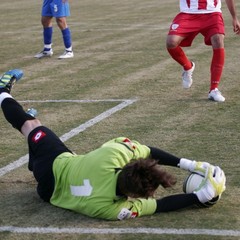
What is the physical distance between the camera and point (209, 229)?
16.5ft

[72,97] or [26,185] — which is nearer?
[26,185]

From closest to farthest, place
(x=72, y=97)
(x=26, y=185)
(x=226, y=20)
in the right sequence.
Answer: (x=26, y=185) → (x=72, y=97) → (x=226, y=20)

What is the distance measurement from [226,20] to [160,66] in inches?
306

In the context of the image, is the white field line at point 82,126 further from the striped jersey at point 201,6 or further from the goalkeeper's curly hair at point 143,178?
the goalkeeper's curly hair at point 143,178

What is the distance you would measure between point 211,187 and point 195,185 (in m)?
0.17

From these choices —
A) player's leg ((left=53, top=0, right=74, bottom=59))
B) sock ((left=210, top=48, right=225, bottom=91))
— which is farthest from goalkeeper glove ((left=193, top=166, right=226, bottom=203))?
player's leg ((left=53, top=0, right=74, bottom=59))

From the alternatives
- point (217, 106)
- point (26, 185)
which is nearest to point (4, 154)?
point (26, 185)

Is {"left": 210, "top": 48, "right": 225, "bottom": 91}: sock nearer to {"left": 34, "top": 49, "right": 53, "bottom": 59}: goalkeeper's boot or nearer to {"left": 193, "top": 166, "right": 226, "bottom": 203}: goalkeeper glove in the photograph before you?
{"left": 193, "top": 166, "right": 226, "bottom": 203}: goalkeeper glove

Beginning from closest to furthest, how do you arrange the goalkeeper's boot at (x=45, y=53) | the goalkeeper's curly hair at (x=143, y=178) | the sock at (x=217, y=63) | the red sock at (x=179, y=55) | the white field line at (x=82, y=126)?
the goalkeeper's curly hair at (x=143, y=178) < the white field line at (x=82, y=126) < the sock at (x=217, y=63) < the red sock at (x=179, y=55) < the goalkeeper's boot at (x=45, y=53)

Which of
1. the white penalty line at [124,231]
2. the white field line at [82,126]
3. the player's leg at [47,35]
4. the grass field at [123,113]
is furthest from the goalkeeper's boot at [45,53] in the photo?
the white penalty line at [124,231]

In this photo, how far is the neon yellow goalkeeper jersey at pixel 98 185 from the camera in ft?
17.1

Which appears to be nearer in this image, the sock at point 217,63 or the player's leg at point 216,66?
the player's leg at point 216,66

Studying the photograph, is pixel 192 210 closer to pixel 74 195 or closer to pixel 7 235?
pixel 74 195

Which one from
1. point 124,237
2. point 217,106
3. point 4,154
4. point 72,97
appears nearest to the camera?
point 124,237
